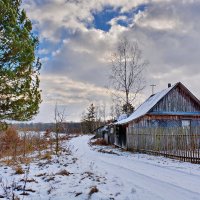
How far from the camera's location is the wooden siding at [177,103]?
2850 centimetres

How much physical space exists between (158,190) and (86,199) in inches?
79.6

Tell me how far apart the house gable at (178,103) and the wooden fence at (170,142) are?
4267 millimetres

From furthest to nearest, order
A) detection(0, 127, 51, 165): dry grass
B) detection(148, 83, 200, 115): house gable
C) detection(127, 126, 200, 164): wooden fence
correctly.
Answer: detection(148, 83, 200, 115): house gable, detection(0, 127, 51, 165): dry grass, detection(127, 126, 200, 164): wooden fence

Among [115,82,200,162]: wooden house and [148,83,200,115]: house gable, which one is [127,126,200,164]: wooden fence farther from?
[148,83,200,115]: house gable

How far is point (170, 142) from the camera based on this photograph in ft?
62.7

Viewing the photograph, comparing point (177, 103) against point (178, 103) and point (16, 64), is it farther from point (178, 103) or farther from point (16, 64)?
point (16, 64)

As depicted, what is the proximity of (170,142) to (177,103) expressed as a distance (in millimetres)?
10552

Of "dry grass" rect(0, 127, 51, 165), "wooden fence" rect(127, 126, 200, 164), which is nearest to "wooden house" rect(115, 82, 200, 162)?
"wooden fence" rect(127, 126, 200, 164)

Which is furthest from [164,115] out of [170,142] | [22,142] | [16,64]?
[16,64]

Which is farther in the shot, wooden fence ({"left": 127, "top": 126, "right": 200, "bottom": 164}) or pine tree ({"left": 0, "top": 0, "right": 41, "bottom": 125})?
wooden fence ({"left": 127, "top": 126, "right": 200, "bottom": 164})

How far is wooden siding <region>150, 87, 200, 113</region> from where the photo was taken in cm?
2850

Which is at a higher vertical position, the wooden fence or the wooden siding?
the wooden siding

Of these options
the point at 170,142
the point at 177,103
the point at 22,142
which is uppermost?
the point at 177,103

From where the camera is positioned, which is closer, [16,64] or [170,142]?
[16,64]
